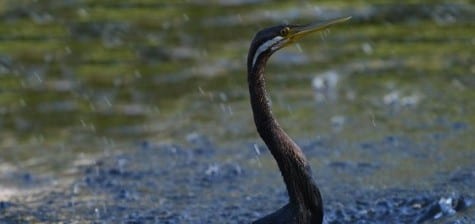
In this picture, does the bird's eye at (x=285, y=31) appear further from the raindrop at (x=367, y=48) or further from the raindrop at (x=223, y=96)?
the raindrop at (x=367, y=48)

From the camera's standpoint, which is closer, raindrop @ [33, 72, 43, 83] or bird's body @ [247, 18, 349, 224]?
bird's body @ [247, 18, 349, 224]

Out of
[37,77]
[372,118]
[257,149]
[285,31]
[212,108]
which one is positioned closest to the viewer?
[285,31]

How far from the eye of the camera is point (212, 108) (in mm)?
13820

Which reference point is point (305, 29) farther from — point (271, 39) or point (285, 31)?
point (271, 39)

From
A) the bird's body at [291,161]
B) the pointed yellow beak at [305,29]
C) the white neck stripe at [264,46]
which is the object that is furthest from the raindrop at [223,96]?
the white neck stripe at [264,46]

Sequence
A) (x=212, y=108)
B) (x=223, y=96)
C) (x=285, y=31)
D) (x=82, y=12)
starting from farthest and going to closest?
(x=82, y=12)
(x=223, y=96)
(x=212, y=108)
(x=285, y=31)

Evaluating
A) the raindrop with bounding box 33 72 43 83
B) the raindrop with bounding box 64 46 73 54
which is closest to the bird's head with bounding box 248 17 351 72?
the raindrop with bounding box 33 72 43 83

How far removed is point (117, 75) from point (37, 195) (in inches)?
159

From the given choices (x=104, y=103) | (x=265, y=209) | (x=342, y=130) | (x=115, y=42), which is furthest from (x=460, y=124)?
(x=115, y=42)

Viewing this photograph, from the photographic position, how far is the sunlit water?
11102 millimetres

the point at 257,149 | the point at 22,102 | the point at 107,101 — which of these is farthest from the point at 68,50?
the point at 257,149

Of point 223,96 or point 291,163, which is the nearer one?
point 291,163

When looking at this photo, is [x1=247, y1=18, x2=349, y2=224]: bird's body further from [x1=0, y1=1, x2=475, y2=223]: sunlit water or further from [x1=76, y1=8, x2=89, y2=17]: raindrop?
[x1=76, y1=8, x2=89, y2=17]: raindrop

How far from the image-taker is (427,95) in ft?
44.8
